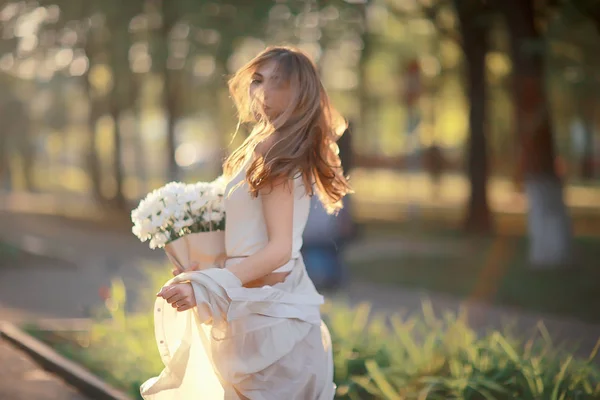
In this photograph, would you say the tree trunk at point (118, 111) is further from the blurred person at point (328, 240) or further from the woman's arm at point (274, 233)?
the woman's arm at point (274, 233)

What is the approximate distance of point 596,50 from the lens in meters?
16.4

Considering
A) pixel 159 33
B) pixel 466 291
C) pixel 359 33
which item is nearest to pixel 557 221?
pixel 466 291

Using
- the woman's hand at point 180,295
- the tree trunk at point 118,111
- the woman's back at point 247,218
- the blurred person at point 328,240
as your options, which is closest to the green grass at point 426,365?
the woman's back at point 247,218

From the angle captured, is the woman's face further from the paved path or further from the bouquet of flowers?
the paved path

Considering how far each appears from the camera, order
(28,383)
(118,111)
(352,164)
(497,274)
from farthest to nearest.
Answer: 1. (118,111)
2. (352,164)
3. (497,274)
4. (28,383)

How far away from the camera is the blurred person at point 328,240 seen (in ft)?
40.8

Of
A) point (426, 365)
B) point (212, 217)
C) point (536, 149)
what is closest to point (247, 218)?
point (212, 217)

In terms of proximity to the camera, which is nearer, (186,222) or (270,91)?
(270,91)

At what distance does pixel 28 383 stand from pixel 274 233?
16.0 feet

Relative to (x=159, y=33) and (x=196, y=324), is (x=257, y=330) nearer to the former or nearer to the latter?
(x=196, y=324)

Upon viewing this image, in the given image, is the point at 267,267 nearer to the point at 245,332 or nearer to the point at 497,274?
the point at 245,332

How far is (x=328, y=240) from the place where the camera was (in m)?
12.6

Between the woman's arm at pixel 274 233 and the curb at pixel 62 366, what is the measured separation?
3403 mm

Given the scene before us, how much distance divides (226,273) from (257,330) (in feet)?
0.92
